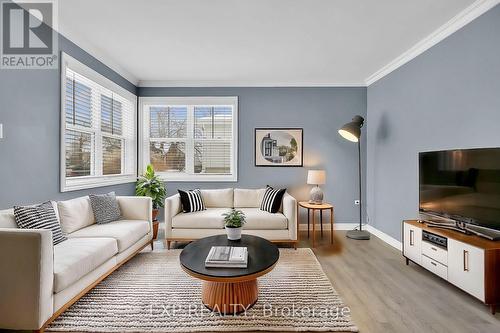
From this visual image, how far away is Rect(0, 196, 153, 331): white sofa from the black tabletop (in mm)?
805

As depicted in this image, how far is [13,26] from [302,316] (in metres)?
3.63

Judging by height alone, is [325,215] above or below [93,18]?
below

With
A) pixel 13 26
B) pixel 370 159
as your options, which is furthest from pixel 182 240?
pixel 370 159

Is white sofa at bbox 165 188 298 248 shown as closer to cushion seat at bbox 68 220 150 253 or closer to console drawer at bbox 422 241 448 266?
cushion seat at bbox 68 220 150 253

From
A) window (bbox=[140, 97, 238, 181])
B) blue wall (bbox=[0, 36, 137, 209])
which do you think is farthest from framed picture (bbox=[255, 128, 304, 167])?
blue wall (bbox=[0, 36, 137, 209])

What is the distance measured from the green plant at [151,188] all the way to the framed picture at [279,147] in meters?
1.74

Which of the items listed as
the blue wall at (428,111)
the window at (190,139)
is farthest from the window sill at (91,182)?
the blue wall at (428,111)

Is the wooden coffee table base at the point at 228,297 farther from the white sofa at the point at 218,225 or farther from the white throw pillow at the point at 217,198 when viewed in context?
the white throw pillow at the point at 217,198

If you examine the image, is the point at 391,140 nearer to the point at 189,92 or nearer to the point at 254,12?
the point at 254,12

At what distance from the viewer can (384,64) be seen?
3.71 meters

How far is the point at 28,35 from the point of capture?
244 cm

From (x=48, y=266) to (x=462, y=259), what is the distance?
3.23 m

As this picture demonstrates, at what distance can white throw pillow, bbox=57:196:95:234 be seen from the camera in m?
2.57

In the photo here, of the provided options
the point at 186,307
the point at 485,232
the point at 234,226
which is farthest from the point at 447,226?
the point at 186,307
